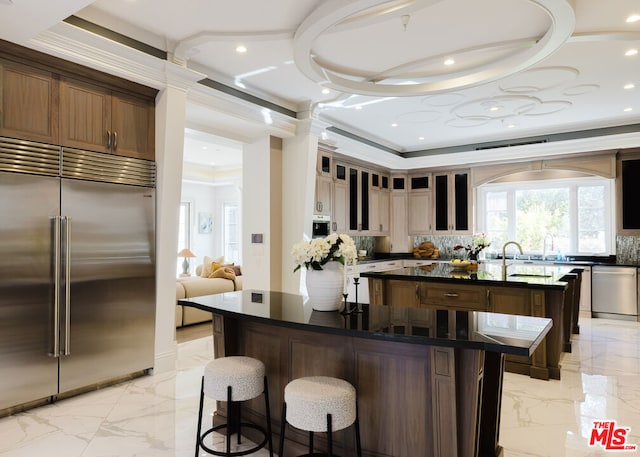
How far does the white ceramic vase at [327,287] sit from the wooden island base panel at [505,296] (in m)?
1.56

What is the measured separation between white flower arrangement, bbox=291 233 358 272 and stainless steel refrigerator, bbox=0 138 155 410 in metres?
1.93

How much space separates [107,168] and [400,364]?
9.33 ft

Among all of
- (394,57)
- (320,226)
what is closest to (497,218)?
(320,226)

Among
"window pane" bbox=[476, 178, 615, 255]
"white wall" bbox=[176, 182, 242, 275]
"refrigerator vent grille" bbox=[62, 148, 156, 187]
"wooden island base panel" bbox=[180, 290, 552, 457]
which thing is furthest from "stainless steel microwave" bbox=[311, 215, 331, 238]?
"white wall" bbox=[176, 182, 242, 275]

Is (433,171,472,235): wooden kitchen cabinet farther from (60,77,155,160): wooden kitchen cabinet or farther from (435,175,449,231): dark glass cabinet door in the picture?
(60,77,155,160): wooden kitchen cabinet

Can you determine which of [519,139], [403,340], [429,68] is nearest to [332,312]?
[403,340]

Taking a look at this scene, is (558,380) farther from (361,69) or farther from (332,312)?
(361,69)

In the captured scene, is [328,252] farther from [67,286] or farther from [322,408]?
[67,286]

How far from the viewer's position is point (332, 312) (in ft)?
8.02

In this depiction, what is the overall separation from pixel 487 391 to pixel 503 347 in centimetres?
75

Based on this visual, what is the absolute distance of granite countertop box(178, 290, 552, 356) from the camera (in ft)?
5.85

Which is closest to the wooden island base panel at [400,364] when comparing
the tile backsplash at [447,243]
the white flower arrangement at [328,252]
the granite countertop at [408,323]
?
the granite countertop at [408,323]

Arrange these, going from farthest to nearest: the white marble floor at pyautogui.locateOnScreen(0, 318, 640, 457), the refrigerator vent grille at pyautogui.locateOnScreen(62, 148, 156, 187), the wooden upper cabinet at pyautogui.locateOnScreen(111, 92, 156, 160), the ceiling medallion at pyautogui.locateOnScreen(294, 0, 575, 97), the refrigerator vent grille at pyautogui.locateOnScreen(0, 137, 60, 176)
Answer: the wooden upper cabinet at pyautogui.locateOnScreen(111, 92, 156, 160)
the refrigerator vent grille at pyautogui.locateOnScreen(62, 148, 156, 187)
the refrigerator vent grille at pyautogui.locateOnScreen(0, 137, 60, 176)
the ceiling medallion at pyautogui.locateOnScreen(294, 0, 575, 97)
the white marble floor at pyautogui.locateOnScreen(0, 318, 640, 457)

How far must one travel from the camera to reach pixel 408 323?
216 cm
